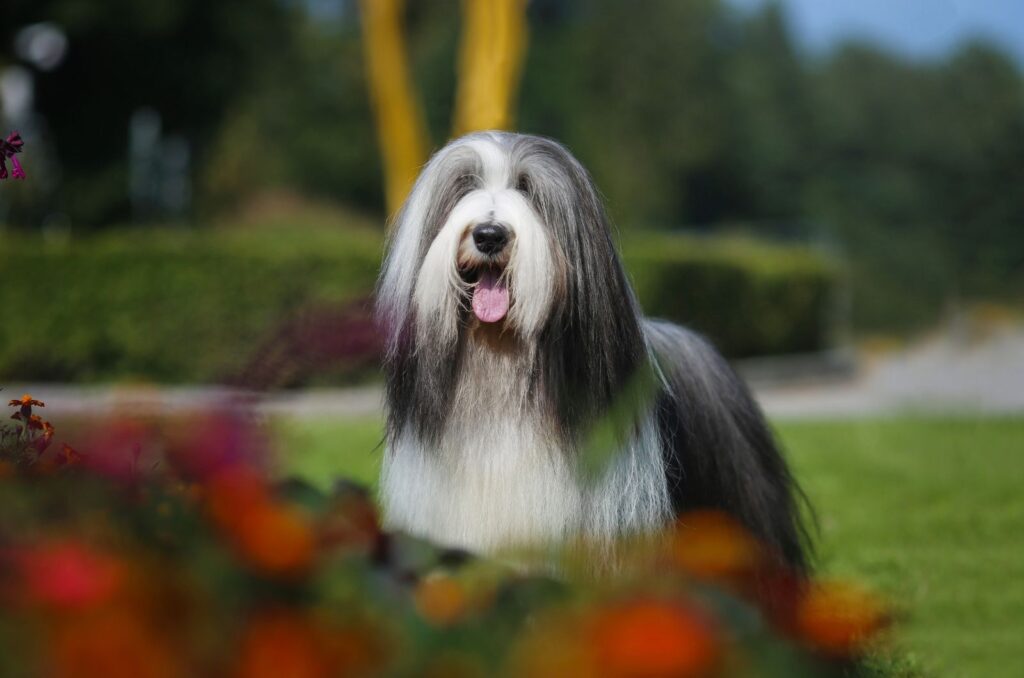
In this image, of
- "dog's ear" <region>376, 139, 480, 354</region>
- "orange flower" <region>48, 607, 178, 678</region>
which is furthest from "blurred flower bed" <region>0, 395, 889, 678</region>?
"dog's ear" <region>376, 139, 480, 354</region>

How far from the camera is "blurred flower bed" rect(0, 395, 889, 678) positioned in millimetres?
1133

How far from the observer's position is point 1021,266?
12.8m

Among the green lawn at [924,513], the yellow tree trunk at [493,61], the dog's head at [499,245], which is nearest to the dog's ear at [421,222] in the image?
the dog's head at [499,245]

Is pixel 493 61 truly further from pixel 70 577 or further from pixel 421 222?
pixel 70 577

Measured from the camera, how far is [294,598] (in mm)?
1292

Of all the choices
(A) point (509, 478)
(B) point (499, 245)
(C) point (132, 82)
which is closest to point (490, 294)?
(B) point (499, 245)

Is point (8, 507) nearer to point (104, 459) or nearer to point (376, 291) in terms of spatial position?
point (104, 459)

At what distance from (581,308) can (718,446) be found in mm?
901

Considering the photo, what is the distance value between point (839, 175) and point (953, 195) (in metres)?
29.7

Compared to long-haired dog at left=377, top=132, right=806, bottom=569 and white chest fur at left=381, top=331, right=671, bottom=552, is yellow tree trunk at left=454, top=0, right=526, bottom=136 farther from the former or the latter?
white chest fur at left=381, top=331, right=671, bottom=552

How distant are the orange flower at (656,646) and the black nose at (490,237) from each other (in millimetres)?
2259

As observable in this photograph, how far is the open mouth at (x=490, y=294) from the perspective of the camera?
3.39 m

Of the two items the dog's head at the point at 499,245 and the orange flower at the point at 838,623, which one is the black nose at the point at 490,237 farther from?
the orange flower at the point at 838,623

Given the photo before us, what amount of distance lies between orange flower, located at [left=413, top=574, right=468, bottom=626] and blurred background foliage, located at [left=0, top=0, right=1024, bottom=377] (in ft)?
8.86
